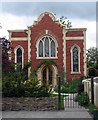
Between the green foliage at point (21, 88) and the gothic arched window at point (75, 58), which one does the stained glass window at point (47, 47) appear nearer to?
the gothic arched window at point (75, 58)

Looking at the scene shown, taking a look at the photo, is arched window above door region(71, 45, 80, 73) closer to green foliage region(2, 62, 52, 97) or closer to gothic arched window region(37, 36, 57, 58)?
gothic arched window region(37, 36, 57, 58)

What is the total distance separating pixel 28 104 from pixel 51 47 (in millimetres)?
21942

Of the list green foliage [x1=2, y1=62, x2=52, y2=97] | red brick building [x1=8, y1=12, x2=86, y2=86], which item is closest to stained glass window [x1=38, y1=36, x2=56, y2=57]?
red brick building [x1=8, y1=12, x2=86, y2=86]

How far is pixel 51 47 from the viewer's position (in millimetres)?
39219

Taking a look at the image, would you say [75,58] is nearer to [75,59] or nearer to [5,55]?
[75,59]

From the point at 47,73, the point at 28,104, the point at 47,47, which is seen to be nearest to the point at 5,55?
the point at 28,104

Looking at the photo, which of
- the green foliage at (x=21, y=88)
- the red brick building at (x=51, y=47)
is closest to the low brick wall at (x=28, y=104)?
the green foliage at (x=21, y=88)

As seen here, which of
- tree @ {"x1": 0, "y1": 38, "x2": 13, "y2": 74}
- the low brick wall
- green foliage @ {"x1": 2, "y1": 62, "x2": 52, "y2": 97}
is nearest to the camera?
the low brick wall

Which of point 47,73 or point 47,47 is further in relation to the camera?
point 47,73

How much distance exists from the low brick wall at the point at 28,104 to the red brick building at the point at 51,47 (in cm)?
1979

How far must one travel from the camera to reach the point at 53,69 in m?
39.0

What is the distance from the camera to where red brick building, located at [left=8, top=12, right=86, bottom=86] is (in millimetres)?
38969

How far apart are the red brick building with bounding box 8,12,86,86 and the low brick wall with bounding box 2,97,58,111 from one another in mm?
19787

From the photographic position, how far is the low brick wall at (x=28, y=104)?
55.3 feet
